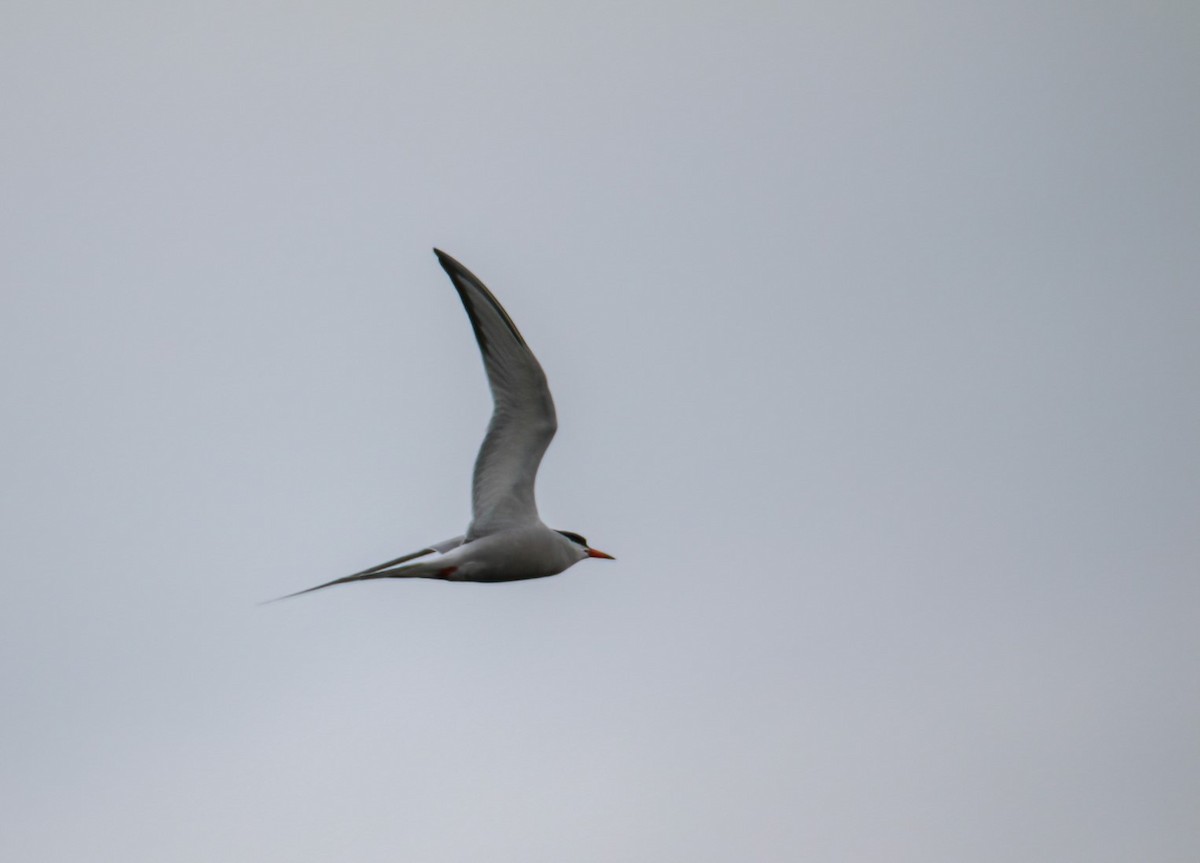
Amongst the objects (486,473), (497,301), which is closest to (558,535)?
(486,473)

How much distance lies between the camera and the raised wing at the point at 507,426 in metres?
12.5

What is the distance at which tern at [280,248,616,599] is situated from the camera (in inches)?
488

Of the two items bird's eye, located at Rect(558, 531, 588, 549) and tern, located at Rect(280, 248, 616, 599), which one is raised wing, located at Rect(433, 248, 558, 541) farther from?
bird's eye, located at Rect(558, 531, 588, 549)

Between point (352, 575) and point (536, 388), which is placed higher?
point (536, 388)

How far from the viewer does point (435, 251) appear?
1190cm

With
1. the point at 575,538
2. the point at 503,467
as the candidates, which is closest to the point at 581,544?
the point at 575,538

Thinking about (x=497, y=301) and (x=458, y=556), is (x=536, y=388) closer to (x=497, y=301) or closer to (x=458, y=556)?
(x=497, y=301)

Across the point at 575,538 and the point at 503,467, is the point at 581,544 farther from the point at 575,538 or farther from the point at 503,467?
the point at 503,467

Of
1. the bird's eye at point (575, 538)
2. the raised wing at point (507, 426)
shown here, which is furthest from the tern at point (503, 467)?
the bird's eye at point (575, 538)

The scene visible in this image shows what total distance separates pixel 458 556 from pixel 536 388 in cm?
174

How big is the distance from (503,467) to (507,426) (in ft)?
1.39

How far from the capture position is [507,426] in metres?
12.9

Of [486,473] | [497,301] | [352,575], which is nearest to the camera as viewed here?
[352,575]

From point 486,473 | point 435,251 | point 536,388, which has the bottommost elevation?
point 486,473
